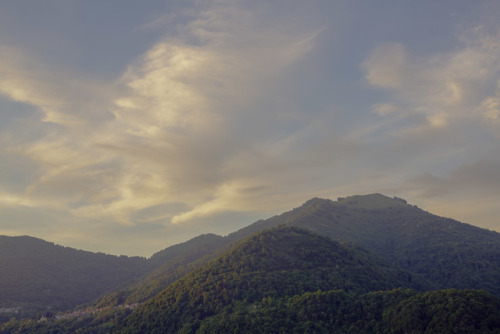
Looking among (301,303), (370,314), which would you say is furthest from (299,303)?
(370,314)

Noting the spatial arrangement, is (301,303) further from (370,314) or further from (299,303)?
(370,314)

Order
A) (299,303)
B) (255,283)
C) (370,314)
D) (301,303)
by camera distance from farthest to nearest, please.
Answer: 1. (255,283)
2. (299,303)
3. (301,303)
4. (370,314)

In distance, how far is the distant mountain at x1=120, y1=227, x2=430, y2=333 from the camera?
154 m

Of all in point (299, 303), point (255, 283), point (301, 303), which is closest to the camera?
point (301, 303)

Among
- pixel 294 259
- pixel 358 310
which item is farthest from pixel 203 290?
pixel 358 310

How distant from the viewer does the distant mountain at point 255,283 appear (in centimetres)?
15362

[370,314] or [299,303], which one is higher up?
[299,303]

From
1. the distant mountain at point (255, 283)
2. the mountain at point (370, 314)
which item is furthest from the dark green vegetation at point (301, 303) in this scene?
the distant mountain at point (255, 283)

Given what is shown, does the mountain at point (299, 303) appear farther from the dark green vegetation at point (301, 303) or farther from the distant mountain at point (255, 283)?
the distant mountain at point (255, 283)

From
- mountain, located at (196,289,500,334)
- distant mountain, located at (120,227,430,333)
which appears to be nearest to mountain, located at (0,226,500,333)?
mountain, located at (196,289,500,334)

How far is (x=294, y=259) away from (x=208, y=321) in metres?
66.4

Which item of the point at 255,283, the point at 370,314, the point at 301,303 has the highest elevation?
the point at 255,283

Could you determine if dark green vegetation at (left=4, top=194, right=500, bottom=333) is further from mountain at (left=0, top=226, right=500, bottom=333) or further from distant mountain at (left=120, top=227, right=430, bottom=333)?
distant mountain at (left=120, top=227, right=430, bottom=333)

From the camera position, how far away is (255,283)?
542 ft
